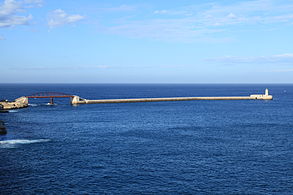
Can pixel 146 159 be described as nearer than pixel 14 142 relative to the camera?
Yes

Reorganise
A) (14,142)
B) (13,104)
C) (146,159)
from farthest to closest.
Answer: (13,104) < (14,142) < (146,159)

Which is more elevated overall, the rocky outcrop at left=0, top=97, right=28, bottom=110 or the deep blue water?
the rocky outcrop at left=0, top=97, right=28, bottom=110

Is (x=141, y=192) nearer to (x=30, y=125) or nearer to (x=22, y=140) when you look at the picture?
(x=22, y=140)

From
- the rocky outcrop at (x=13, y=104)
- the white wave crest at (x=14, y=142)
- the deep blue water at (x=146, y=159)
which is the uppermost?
the rocky outcrop at (x=13, y=104)

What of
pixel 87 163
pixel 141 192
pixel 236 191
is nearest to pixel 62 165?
pixel 87 163

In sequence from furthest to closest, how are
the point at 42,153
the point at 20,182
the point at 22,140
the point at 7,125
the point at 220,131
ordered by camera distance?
the point at 7,125 < the point at 220,131 < the point at 22,140 < the point at 42,153 < the point at 20,182

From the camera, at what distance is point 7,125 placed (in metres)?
107

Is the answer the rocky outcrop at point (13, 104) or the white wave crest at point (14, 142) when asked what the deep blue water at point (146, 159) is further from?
the rocky outcrop at point (13, 104)

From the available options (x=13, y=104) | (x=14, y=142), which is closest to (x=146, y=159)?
(x=14, y=142)

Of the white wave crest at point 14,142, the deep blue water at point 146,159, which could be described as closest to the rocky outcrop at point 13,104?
the deep blue water at point 146,159

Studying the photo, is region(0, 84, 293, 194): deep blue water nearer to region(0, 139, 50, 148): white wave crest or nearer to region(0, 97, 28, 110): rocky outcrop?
region(0, 139, 50, 148): white wave crest

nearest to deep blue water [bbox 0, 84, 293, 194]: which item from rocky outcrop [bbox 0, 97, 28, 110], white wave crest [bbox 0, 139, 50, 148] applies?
white wave crest [bbox 0, 139, 50, 148]

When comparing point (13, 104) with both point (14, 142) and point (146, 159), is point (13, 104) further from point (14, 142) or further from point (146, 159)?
point (146, 159)

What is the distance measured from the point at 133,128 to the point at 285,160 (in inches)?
1948
